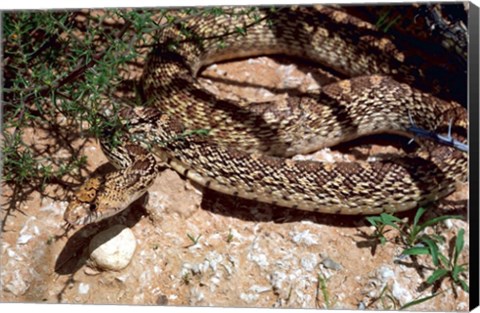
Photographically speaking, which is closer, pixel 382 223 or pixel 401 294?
pixel 401 294

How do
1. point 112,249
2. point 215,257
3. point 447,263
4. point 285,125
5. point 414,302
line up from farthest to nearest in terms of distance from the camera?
point 285,125
point 215,257
point 112,249
point 447,263
point 414,302

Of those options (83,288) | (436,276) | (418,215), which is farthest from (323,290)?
(83,288)

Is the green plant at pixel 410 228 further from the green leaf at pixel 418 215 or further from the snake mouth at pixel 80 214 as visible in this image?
the snake mouth at pixel 80 214

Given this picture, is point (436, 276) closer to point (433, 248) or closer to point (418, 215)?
point (433, 248)

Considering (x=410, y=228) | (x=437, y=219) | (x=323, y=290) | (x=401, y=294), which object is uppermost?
(x=437, y=219)

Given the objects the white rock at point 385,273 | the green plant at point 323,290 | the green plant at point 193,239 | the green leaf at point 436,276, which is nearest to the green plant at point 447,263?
the green leaf at point 436,276

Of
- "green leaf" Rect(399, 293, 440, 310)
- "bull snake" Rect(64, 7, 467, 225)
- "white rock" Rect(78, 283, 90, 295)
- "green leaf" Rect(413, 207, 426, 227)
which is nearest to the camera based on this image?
"green leaf" Rect(399, 293, 440, 310)

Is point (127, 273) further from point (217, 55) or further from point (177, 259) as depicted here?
point (217, 55)

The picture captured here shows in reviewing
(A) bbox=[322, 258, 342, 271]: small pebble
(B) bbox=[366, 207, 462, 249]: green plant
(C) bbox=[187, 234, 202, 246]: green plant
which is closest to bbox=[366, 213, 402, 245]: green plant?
(B) bbox=[366, 207, 462, 249]: green plant

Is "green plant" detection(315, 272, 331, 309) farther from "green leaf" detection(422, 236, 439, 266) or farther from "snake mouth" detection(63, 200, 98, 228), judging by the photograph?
"snake mouth" detection(63, 200, 98, 228)
